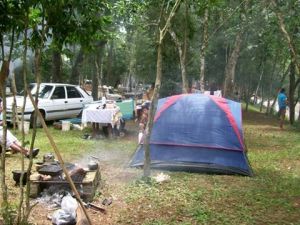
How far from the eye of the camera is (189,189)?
7.65 meters

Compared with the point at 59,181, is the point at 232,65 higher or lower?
higher

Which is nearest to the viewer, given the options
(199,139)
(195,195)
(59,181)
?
(59,181)

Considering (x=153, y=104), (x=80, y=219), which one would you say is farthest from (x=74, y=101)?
(x=80, y=219)

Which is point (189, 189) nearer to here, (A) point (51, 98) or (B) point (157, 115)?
(B) point (157, 115)

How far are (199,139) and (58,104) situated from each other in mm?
8195

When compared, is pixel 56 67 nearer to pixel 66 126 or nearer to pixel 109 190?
pixel 66 126

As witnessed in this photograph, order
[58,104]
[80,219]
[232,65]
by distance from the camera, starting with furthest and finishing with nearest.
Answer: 1. [232,65]
2. [58,104]
3. [80,219]

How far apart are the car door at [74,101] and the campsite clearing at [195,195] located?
231 inches

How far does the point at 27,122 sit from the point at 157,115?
5804 mm

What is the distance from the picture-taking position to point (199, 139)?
905 cm

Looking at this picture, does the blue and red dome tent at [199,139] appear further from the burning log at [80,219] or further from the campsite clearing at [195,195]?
the burning log at [80,219]

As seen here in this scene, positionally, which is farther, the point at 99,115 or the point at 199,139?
the point at 99,115

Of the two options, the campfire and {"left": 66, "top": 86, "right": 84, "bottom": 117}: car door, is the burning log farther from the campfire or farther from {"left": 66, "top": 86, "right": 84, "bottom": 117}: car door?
{"left": 66, "top": 86, "right": 84, "bottom": 117}: car door

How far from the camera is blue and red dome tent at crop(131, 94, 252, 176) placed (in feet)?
29.1
